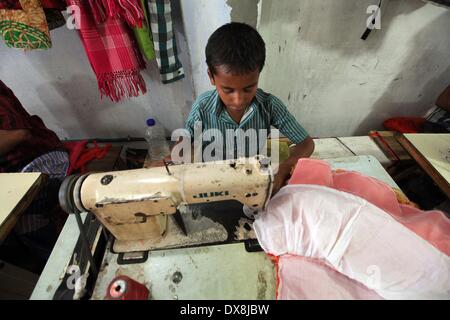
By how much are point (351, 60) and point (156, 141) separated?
1.57m

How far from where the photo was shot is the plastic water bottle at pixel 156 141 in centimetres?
185

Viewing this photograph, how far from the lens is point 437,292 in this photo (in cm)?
62

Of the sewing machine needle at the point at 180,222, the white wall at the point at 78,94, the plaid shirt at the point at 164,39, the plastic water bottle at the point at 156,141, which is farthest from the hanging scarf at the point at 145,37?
the sewing machine needle at the point at 180,222

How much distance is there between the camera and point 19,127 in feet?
3.98

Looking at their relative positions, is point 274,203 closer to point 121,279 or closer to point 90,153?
point 121,279

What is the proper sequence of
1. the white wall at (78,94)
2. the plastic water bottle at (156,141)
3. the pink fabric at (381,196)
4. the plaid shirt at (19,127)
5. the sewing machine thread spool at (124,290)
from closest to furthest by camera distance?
1. the sewing machine thread spool at (124,290)
2. the pink fabric at (381,196)
3. the plaid shirt at (19,127)
4. the white wall at (78,94)
5. the plastic water bottle at (156,141)

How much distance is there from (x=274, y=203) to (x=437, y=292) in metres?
0.49

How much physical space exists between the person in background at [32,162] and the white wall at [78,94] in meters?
0.40

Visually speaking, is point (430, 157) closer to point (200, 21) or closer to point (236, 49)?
point (236, 49)

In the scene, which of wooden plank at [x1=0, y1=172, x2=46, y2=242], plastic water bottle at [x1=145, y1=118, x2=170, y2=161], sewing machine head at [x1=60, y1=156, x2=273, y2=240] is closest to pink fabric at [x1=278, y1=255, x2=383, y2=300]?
sewing machine head at [x1=60, y1=156, x2=273, y2=240]

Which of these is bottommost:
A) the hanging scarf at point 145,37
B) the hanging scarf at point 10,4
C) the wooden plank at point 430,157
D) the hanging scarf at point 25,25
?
the wooden plank at point 430,157

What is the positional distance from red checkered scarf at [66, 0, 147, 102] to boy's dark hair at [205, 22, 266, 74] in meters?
0.63

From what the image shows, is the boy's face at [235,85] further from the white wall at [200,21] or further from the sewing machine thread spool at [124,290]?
the sewing machine thread spool at [124,290]
